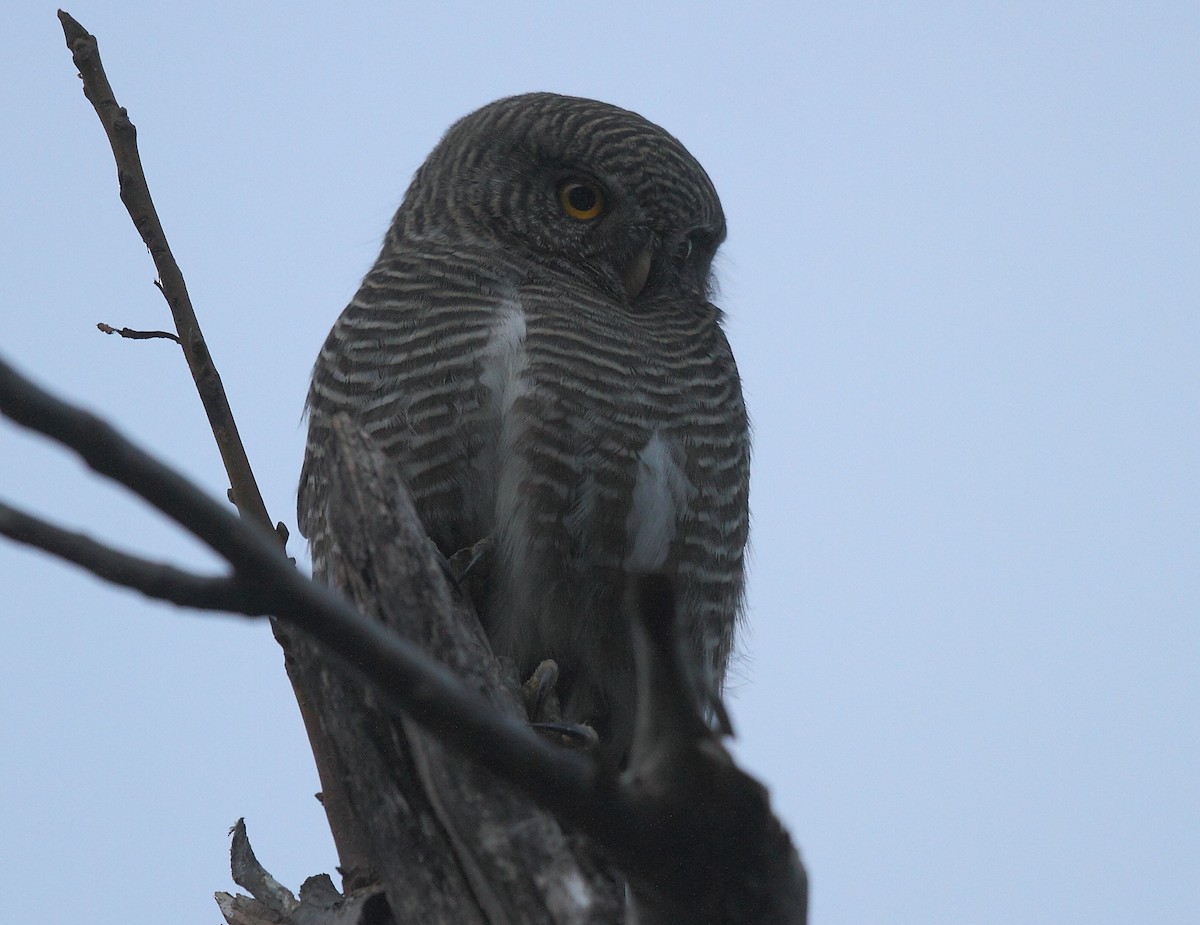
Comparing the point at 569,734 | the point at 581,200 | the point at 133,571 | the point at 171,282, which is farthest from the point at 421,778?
the point at 581,200

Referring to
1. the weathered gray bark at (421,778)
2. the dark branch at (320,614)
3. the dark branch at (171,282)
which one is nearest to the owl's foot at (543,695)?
the weathered gray bark at (421,778)

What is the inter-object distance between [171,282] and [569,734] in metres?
1.69

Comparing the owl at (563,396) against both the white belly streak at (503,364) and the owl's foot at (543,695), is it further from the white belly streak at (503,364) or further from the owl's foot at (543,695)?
the owl's foot at (543,695)

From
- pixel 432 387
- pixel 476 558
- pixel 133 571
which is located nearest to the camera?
pixel 133 571

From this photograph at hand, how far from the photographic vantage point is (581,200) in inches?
198

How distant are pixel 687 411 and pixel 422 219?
4.85 feet

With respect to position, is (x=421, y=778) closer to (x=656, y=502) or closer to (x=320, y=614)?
(x=320, y=614)

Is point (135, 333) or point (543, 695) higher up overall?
point (135, 333)

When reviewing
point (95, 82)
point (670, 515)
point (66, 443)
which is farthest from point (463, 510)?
point (66, 443)

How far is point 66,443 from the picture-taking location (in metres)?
1.38

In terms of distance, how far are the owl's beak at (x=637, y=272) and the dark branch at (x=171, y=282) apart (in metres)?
1.92

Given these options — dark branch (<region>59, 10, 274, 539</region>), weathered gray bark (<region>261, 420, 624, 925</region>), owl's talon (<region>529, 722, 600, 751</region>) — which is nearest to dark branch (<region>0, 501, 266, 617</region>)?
weathered gray bark (<region>261, 420, 624, 925</region>)

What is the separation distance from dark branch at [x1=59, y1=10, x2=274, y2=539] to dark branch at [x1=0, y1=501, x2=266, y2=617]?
1.91 m

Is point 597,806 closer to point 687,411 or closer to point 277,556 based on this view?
point 277,556
